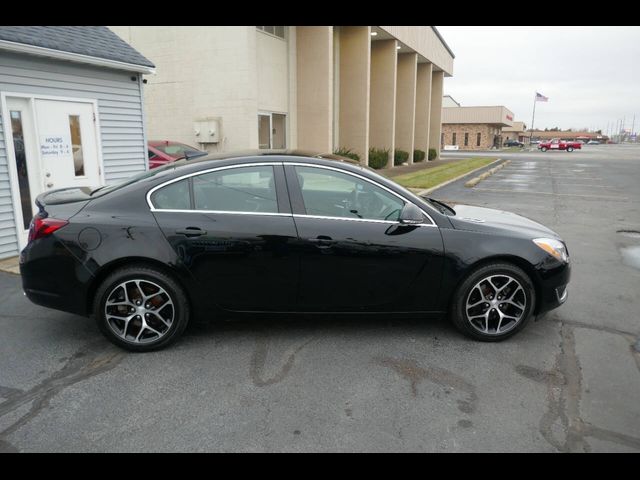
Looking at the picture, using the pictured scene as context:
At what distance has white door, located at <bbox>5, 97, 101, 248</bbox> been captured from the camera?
6.81m

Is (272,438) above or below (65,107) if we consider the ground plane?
below

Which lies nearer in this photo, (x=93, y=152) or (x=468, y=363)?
(x=468, y=363)

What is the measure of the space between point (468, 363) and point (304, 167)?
2039mm

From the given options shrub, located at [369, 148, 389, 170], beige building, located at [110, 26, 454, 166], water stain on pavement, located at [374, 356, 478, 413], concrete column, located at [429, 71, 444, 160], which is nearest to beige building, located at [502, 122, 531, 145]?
concrete column, located at [429, 71, 444, 160]

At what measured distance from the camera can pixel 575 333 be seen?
4.34 m

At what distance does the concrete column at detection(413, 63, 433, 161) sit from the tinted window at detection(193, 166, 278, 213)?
29372mm

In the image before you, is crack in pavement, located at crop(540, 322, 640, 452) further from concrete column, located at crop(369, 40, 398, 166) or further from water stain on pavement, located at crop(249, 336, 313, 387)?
concrete column, located at crop(369, 40, 398, 166)

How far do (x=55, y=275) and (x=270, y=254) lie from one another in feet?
5.63

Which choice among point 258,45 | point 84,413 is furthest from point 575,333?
point 258,45

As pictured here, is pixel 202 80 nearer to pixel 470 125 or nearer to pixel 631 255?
pixel 631 255

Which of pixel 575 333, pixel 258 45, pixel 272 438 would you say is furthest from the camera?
pixel 258 45
